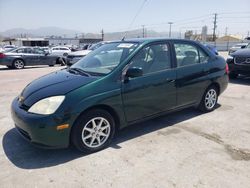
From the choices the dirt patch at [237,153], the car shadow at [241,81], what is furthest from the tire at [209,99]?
the car shadow at [241,81]

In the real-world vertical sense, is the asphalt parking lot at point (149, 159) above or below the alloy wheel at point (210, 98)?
below

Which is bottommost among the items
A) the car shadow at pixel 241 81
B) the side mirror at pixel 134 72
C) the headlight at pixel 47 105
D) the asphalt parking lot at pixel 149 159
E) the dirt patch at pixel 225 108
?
the asphalt parking lot at pixel 149 159

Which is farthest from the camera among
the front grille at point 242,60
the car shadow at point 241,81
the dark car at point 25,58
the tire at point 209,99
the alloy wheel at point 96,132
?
the dark car at point 25,58

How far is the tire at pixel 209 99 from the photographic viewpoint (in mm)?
5080

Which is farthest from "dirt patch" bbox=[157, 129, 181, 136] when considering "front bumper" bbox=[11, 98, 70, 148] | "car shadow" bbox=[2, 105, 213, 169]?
"front bumper" bbox=[11, 98, 70, 148]

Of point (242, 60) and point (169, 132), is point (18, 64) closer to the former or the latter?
point (242, 60)

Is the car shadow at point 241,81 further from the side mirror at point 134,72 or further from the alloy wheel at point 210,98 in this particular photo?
the side mirror at point 134,72

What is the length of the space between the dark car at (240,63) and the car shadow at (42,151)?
5.15 meters

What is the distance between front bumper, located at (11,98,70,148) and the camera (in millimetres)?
3041

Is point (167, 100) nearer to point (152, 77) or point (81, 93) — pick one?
point (152, 77)

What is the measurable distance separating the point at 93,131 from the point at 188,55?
8.10 ft

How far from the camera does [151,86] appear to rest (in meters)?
3.90

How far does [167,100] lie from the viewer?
4.23 metres

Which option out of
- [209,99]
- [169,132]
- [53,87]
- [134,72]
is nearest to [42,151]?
[53,87]
